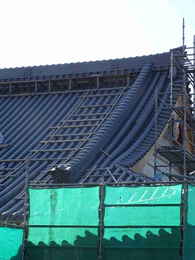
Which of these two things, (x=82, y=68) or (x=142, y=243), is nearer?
(x=142, y=243)

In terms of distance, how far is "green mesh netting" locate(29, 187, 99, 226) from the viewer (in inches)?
495

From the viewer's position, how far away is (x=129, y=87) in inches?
863

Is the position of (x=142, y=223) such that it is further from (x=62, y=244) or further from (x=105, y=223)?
(x=62, y=244)

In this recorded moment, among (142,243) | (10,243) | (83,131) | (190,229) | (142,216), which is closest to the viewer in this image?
(190,229)

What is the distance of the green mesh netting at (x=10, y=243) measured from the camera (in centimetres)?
1306

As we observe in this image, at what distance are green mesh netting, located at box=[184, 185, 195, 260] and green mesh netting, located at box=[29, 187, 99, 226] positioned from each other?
6.06 ft

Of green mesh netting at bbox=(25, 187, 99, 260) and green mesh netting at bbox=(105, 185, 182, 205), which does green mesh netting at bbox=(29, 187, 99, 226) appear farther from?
green mesh netting at bbox=(105, 185, 182, 205)

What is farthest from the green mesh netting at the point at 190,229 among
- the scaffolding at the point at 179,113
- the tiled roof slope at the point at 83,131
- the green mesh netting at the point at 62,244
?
the scaffolding at the point at 179,113

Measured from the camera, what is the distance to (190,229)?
11.5 metres

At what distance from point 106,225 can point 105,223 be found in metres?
0.05

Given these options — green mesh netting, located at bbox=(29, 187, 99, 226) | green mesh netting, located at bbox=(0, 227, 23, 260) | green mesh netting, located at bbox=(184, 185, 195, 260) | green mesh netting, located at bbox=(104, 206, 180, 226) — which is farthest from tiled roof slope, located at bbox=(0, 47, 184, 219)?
green mesh netting, located at bbox=(184, 185, 195, 260)

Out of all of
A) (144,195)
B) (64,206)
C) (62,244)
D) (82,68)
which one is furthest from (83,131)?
(144,195)

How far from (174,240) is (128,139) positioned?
23.9ft

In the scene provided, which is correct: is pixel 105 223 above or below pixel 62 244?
above
